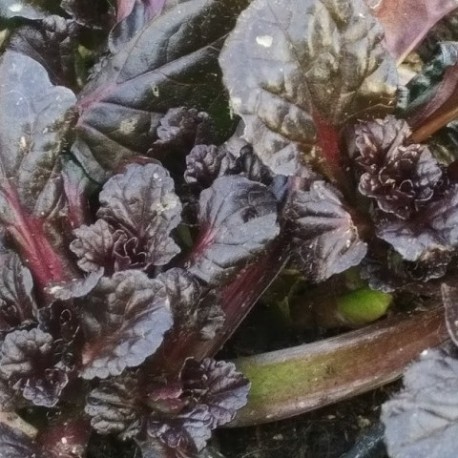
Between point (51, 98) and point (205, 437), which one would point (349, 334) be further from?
point (51, 98)

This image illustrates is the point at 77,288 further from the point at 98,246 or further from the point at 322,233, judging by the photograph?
the point at 322,233

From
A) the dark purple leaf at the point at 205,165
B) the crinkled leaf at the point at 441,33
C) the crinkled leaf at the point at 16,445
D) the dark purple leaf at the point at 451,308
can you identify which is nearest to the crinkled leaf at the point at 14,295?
the crinkled leaf at the point at 16,445

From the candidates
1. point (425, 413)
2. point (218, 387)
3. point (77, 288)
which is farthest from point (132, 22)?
point (425, 413)

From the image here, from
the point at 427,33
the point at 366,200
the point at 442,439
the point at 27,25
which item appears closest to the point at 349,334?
the point at 366,200

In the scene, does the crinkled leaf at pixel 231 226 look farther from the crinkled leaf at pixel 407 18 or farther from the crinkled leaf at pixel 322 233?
the crinkled leaf at pixel 407 18

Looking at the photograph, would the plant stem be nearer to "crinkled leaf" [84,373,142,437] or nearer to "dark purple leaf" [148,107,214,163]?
"crinkled leaf" [84,373,142,437]
